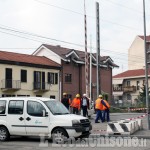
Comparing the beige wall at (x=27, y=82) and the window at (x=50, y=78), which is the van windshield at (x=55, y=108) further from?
the window at (x=50, y=78)

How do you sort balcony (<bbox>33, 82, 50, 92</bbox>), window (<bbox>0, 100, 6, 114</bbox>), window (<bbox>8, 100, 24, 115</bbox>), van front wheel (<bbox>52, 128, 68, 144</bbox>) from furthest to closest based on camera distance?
balcony (<bbox>33, 82, 50, 92</bbox>) < window (<bbox>0, 100, 6, 114</bbox>) < window (<bbox>8, 100, 24, 115</bbox>) < van front wheel (<bbox>52, 128, 68, 144</bbox>)

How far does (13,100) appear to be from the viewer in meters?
16.0

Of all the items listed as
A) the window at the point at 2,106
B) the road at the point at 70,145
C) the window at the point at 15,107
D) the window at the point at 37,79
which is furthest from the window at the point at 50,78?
the road at the point at 70,145

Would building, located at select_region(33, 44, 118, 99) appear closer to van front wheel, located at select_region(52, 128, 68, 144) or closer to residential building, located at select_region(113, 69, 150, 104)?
residential building, located at select_region(113, 69, 150, 104)

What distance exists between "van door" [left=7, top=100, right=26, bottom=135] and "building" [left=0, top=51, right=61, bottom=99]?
1414 inches

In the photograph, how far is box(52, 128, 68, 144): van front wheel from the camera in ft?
48.2

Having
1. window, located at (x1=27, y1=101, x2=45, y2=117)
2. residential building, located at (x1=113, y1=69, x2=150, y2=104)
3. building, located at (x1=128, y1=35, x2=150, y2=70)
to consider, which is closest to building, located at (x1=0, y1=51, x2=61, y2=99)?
residential building, located at (x1=113, y1=69, x2=150, y2=104)

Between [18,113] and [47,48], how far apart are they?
154ft

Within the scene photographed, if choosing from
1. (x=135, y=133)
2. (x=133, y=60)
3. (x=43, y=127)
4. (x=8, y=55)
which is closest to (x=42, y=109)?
(x=43, y=127)

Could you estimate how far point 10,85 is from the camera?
52.2 m

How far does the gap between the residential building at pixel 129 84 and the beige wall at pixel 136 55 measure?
6600mm

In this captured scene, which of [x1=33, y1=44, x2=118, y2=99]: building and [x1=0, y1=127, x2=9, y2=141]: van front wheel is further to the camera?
[x1=33, y1=44, x2=118, y2=99]: building

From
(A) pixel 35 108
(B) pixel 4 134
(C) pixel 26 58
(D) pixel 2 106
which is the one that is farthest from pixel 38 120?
(C) pixel 26 58

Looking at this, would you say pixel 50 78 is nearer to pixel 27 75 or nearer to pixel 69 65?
pixel 69 65
